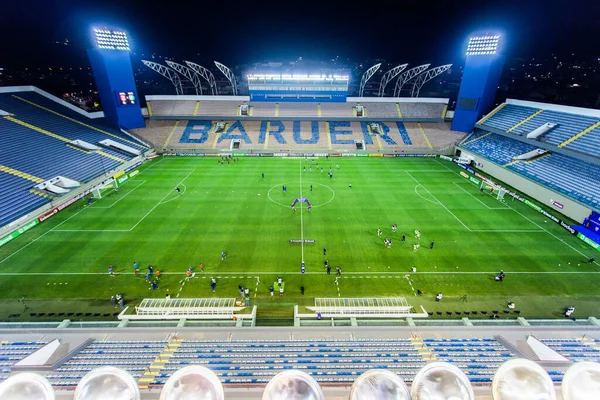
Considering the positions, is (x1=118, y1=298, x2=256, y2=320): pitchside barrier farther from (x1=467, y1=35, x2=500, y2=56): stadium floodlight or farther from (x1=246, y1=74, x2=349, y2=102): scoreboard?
(x1=467, y1=35, x2=500, y2=56): stadium floodlight

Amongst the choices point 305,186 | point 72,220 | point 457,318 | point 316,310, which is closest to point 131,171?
point 72,220

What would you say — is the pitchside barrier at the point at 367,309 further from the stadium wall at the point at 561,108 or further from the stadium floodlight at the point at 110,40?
the stadium floodlight at the point at 110,40

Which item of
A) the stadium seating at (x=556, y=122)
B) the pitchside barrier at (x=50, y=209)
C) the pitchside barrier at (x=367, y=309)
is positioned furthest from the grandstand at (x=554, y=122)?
the pitchside barrier at (x=50, y=209)

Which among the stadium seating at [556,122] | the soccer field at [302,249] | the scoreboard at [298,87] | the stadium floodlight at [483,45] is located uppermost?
the scoreboard at [298,87]

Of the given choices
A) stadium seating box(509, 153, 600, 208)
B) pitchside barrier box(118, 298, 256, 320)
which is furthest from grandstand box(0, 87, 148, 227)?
stadium seating box(509, 153, 600, 208)

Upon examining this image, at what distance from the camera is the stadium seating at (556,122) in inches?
1244

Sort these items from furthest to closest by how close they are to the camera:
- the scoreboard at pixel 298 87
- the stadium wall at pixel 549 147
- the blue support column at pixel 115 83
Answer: the scoreboard at pixel 298 87
the blue support column at pixel 115 83
the stadium wall at pixel 549 147

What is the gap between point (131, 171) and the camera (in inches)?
1517

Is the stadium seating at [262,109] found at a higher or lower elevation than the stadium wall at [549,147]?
higher

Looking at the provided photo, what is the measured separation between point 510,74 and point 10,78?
5304 inches

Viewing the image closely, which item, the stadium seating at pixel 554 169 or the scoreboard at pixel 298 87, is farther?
the scoreboard at pixel 298 87

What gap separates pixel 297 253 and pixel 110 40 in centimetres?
4608

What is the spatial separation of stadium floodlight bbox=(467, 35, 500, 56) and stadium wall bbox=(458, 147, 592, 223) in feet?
54.3

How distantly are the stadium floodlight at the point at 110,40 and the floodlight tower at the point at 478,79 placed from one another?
54.2 metres
